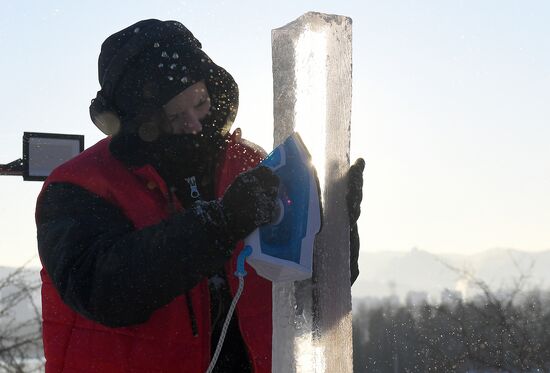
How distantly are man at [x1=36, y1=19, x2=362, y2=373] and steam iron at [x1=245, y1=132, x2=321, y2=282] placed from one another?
0.04 m

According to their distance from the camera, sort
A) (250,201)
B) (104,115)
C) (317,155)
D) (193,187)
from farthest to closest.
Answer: (104,115) < (193,187) < (317,155) < (250,201)

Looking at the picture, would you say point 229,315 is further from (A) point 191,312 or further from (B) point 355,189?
(B) point 355,189

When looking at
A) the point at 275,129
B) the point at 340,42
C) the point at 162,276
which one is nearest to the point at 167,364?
the point at 162,276

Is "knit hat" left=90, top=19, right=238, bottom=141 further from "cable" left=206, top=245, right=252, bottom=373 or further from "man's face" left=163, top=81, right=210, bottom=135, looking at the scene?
"cable" left=206, top=245, right=252, bottom=373

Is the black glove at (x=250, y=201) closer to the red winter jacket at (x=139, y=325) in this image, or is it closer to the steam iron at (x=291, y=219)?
the steam iron at (x=291, y=219)

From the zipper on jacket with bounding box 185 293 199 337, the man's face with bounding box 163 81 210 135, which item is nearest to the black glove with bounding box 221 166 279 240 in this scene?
the zipper on jacket with bounding box 185 293 199 337

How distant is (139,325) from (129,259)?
0.24 meters

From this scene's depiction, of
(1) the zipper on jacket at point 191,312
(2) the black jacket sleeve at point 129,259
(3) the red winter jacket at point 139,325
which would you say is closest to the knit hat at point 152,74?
(3) the red winter jacket at point 139,325

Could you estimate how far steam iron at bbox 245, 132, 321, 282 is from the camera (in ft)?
6.20

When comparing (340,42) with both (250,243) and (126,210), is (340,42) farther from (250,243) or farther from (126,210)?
(126,210)

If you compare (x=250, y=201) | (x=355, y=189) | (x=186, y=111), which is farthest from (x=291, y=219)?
(x=186, y=111)

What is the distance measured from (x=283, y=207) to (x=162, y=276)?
0.30 metres

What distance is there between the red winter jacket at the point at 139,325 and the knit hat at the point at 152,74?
0.15m

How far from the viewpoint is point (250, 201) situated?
1829mm
